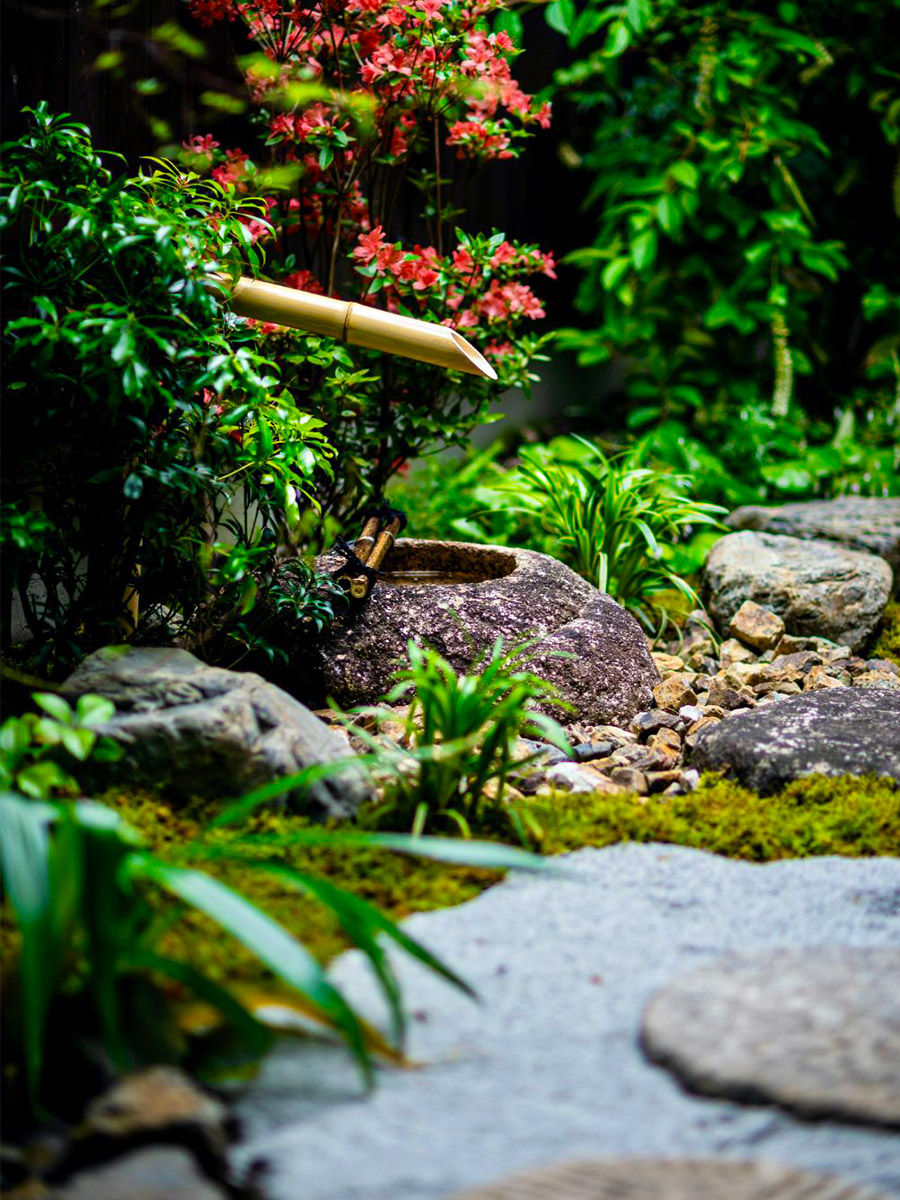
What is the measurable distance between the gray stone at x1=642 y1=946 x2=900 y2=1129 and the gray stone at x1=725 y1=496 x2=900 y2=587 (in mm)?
2860

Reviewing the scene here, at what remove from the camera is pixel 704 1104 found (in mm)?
1390

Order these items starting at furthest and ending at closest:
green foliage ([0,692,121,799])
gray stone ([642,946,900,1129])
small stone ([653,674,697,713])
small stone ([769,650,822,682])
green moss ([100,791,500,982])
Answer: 1. small stone ([769,650,822,682])
2. small stone ([653,674,697,713])
3. green foliage ([0,692,121,799])
4. green moss ([100,791,500,982])
5. gray stone ([642,946,900,1129])

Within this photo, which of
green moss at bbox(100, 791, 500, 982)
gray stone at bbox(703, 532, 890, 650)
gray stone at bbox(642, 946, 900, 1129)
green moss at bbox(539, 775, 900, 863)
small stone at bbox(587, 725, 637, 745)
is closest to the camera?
gray stone at bbox(642, 946, 900, 1129)

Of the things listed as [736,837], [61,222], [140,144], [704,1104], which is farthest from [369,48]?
Answer: [704,1104]

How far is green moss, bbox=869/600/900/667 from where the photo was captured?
3.94 metres

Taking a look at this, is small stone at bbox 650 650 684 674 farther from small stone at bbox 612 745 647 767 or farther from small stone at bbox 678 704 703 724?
small stone at bbox 612 745 647 767

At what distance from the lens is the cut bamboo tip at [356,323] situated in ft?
8.96

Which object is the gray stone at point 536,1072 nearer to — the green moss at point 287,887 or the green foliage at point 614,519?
the green moss at point 287,887

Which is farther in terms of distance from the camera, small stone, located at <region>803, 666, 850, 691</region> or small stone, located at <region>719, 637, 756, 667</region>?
small stone, located at <region>719, 637, 756, 667</region>

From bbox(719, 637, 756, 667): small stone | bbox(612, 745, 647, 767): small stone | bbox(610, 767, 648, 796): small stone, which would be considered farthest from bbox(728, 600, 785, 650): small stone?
bbox(610, 767, 648, 796): small stone

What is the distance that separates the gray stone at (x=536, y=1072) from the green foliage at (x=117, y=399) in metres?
1.23

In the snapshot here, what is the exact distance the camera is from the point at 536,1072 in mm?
1441

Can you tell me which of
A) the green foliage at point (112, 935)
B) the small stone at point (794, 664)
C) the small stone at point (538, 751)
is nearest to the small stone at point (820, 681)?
the small stone at point (794, 664)

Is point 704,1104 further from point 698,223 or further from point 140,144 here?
point 698,223
